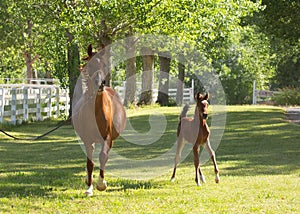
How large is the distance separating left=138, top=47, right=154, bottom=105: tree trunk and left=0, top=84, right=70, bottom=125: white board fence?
768cm

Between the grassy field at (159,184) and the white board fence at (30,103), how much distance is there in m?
5.27

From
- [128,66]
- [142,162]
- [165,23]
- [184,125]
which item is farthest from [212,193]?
→ [128,66]

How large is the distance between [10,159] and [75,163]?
78.0 inches

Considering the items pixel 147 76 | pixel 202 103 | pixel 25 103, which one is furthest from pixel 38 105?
pixel 202 103

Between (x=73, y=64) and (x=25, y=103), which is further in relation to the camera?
(x=25, y=103)

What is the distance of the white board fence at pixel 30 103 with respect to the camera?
83.3 feet

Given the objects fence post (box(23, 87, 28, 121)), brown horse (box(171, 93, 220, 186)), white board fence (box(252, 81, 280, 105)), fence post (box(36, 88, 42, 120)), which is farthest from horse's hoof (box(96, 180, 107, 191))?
white board fence (box(252, 81, 280, 105))

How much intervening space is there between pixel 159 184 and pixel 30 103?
17.8 m

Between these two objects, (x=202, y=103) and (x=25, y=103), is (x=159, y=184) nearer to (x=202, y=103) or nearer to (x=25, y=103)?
(x=202, y=103)

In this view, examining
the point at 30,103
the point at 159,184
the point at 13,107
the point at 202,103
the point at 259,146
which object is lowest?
the point at 159,184

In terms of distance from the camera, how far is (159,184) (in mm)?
11297

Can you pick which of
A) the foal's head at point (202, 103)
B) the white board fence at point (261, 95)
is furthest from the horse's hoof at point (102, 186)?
the white board fence at point (261, 95)

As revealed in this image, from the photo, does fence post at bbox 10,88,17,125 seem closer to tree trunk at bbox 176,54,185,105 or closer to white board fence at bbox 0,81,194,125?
white board fence at bbox 0,81,194,125

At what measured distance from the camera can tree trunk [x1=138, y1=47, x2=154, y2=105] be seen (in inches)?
1554
